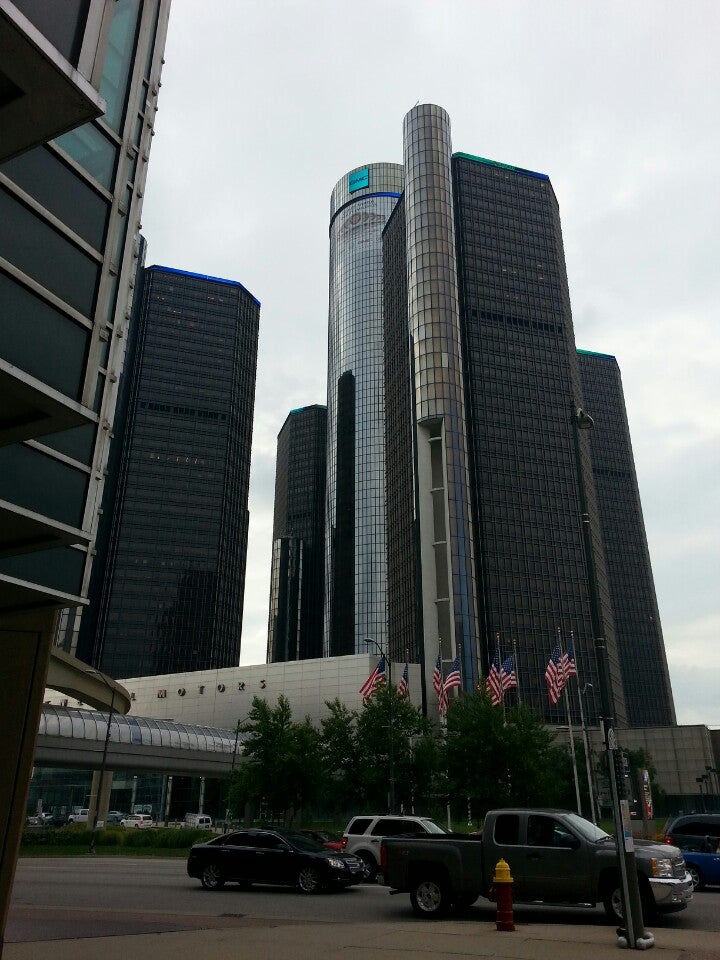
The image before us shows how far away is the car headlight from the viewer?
44.1ft

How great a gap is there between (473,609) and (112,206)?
105 m

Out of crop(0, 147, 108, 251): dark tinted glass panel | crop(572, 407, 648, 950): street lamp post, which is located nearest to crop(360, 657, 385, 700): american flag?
crop(572, 407, 648, 950): street lamp post

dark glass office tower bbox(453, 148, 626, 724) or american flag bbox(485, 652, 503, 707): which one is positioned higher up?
dark glass office tower bbox(453, 148, 626, 724)

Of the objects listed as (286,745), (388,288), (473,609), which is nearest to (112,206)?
(286,745)

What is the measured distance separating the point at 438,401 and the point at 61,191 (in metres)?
109

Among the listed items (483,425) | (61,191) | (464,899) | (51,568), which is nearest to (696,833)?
(464,899)

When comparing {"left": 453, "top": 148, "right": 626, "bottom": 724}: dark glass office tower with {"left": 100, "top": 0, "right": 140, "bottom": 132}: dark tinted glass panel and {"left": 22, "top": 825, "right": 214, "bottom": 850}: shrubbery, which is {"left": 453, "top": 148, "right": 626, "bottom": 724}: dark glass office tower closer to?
{"left": 22, "top": 825, "right": 214, "bottom": 850}: shrubbery

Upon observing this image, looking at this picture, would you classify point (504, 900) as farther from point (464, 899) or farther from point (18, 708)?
point (18, 708)

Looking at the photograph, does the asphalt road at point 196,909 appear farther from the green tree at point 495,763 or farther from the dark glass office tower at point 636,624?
the dark glass office tower at point 636,624

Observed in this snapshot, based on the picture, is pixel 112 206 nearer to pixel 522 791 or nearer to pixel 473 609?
pixel 522 791

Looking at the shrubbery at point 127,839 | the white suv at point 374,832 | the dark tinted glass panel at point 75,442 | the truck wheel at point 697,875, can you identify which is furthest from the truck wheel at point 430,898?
the shrubbery at point 127,839

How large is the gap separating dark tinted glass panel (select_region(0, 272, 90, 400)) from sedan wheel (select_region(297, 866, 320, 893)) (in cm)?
1661

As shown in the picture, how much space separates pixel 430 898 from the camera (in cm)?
1539

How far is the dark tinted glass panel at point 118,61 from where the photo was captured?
1136 centimetres
